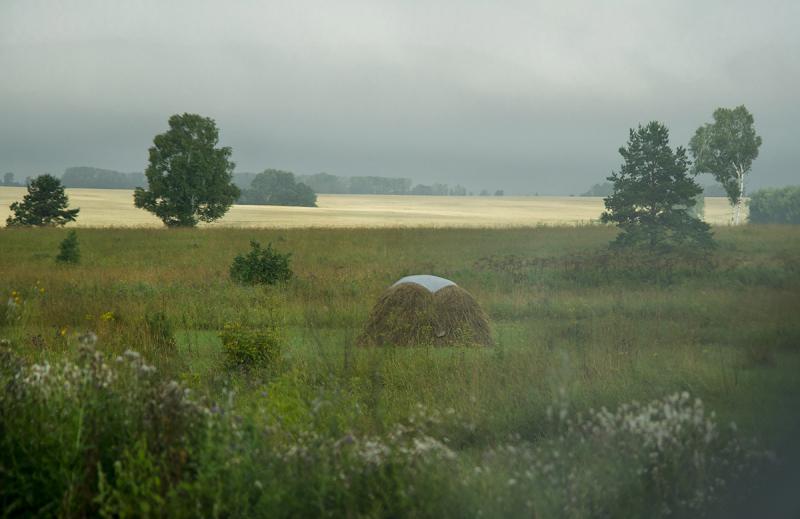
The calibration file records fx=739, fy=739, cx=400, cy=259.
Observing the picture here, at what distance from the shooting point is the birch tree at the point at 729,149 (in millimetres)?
61688

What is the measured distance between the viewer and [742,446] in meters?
6.17

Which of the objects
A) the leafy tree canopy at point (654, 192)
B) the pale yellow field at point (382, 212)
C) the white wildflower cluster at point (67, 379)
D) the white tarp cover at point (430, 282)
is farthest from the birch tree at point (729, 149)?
the white wildflower cluster at point (67, 379)

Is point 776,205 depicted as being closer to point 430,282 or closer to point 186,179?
point 186,179

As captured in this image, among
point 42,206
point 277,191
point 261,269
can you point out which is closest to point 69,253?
point 261,269

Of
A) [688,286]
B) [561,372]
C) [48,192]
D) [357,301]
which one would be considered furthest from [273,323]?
[48,192]

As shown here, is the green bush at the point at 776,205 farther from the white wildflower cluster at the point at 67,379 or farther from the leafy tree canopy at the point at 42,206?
the white wildflower cluster at the point at 67,379

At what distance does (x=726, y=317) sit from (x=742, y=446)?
30.3 ft

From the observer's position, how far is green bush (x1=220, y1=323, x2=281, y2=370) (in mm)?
9969

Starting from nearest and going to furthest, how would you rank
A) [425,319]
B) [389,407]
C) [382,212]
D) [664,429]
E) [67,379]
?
[664,429] → [67,379] → [389,407] → [425,319] → [382,212]

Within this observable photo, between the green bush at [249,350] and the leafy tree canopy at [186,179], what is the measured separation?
44373mm

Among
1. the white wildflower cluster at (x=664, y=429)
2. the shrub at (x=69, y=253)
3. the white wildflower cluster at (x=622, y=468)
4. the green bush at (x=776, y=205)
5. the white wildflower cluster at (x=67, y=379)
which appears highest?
the green bush at (x=776, y=205)

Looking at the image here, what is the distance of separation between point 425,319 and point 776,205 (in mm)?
70701

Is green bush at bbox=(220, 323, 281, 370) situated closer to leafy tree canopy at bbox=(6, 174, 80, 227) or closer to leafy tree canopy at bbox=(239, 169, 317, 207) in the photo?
leafy tree canopy at bbox=(6, 174, 80, 227)

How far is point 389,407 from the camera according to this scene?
7.70 meters
